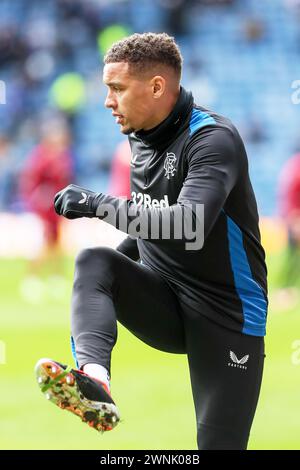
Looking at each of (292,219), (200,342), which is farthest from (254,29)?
(200,342)

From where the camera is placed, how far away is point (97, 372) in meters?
4.20

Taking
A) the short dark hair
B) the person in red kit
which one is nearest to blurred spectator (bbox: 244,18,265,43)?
the person in red kit

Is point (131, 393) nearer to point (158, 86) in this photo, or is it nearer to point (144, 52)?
point (158, 86)

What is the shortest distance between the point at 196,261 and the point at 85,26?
1825cm

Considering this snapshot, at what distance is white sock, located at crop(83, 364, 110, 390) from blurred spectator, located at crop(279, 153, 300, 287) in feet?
31.2

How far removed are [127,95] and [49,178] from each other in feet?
33.3

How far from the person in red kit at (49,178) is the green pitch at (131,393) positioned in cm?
154

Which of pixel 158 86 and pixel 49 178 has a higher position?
pixel 158 86

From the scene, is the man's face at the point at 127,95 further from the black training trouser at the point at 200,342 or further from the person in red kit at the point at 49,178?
the person in red kit at the point at 49,178

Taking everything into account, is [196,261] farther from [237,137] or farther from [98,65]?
[98,65]

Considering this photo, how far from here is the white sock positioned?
417cm

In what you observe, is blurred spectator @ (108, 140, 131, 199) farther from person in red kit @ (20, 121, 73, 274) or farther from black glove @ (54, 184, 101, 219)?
black glove @ (54, 184, 101, 219)

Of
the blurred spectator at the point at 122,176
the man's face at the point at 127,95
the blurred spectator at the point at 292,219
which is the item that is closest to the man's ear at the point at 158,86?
the man's face at the point at 127,95

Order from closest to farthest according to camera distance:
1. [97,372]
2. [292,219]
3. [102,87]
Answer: [97,372] → [292,219] → [102,87]
